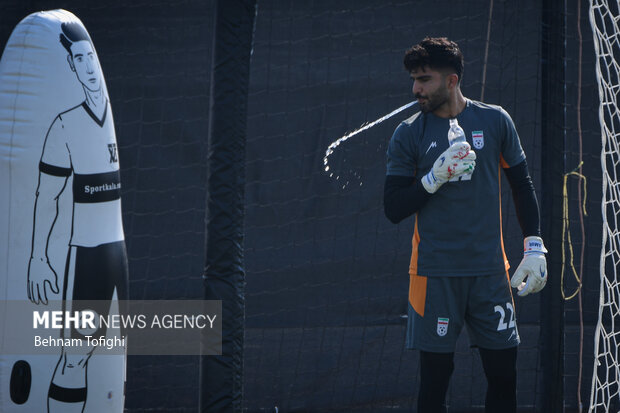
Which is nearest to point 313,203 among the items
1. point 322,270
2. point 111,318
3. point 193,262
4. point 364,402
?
point 322,270

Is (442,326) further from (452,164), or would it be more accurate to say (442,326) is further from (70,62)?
(70,62)

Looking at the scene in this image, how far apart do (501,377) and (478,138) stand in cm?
83

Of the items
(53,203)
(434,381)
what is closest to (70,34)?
(53,203)

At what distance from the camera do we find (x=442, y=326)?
2.62m

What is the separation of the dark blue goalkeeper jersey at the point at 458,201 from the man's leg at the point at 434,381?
11.3 inches

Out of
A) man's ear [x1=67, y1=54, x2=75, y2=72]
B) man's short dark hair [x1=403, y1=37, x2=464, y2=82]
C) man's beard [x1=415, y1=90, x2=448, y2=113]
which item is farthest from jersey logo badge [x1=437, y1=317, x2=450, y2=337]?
man's ear [x1=67, y1=54, x2=75, y2=72]

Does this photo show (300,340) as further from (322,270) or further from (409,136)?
(409,136)

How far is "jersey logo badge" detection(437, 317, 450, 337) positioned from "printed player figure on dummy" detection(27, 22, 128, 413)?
1.08 metres

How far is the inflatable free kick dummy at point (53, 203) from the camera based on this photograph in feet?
7.92

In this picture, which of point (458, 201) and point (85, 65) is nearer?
point (85, 65)

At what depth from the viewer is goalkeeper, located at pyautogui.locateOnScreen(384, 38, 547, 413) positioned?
262 cm

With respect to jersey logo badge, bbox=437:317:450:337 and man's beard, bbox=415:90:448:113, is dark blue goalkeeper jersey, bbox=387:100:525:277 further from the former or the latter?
jersey logo badge, bbox=437:317:450:337

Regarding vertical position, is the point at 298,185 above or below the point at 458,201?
above

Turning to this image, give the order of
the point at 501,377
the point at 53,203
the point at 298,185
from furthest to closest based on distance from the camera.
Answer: the point at 298,185 → the point at 501,377 → the point at 53,203
